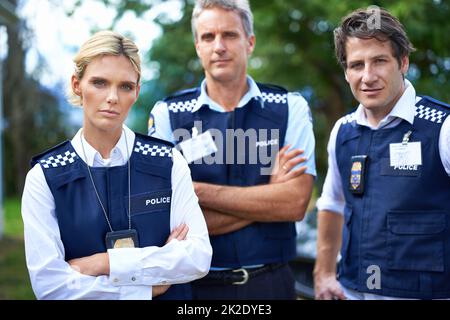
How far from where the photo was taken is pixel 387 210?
7.88 feet

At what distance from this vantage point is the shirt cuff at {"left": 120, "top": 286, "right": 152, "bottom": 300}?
205cm

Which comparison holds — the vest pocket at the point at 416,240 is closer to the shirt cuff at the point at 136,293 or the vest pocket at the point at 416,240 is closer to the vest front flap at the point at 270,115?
the vest front flap at the point at 270,115

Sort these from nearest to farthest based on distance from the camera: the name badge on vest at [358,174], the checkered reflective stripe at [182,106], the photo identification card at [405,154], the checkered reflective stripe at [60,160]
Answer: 1. the checkered reflective stripe at [60,160]
2. the photo identification card at [405,154]
3. the name badge on vest at [358,174]
4. the checkered reflective stripe at [182,106]

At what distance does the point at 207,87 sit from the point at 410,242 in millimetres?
1303

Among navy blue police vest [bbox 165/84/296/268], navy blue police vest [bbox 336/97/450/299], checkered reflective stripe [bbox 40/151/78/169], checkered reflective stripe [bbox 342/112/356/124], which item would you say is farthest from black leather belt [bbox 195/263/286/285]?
checkered reflective stripe [bbox 40/151/78/169]

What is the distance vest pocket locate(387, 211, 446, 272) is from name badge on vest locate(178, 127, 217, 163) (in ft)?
3.09

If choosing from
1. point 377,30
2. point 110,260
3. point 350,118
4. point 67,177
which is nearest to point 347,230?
point 350,118

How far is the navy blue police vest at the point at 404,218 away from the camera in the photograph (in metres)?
2.32

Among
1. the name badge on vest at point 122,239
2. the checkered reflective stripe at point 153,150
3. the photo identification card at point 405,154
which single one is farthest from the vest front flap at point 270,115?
the name badge on vest at point 122,239

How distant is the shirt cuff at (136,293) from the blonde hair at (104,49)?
821 mm

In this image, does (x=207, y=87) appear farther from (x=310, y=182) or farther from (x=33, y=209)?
(x=33, y=209)

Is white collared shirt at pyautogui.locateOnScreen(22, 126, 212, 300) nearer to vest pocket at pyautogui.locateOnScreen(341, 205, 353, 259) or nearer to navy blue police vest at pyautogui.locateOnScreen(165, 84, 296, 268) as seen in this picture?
navy blue police vest at pyautogui.locateOnScreen(165, 84, 296, 268)
